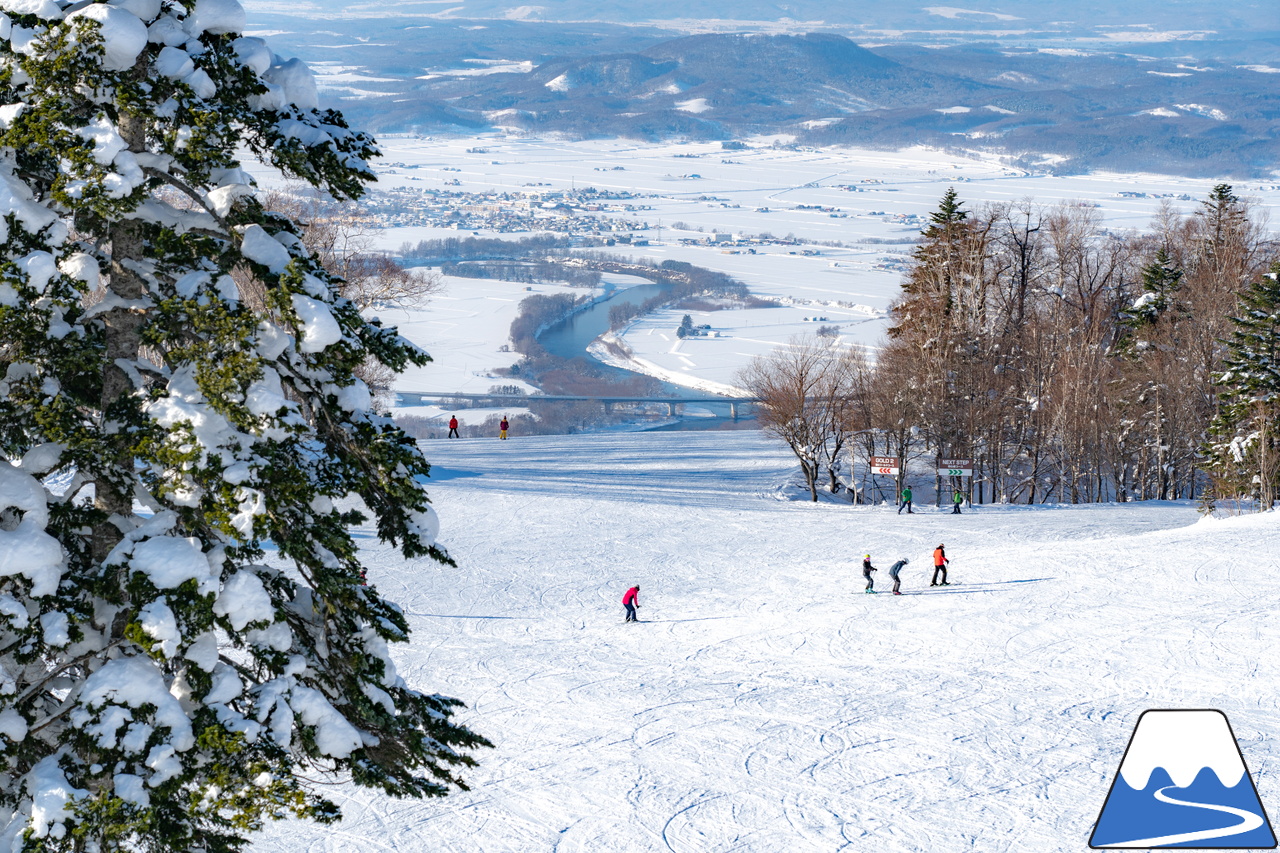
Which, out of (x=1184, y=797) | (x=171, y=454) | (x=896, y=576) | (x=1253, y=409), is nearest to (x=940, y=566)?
(x=896, y=576)

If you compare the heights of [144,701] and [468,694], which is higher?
[144,701]

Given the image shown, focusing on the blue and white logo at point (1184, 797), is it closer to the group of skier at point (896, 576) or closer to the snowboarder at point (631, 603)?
the snowboarder at point (631, 603)

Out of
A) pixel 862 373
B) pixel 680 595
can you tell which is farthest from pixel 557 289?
pixel 680 595

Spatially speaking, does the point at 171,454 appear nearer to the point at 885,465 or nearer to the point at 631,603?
the point at 631,603

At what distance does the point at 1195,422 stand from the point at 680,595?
27714 mm

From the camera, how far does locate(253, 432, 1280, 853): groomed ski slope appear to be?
12320 mm

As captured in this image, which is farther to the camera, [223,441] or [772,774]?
[772,774]

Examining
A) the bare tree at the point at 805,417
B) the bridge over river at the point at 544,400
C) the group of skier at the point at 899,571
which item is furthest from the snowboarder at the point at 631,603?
the bridge over river at the point at 544,400

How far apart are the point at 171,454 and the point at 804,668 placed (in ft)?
45.1

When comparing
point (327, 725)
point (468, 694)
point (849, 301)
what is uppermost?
point (849, 301)

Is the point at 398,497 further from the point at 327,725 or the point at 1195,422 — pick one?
the point at 1195,422

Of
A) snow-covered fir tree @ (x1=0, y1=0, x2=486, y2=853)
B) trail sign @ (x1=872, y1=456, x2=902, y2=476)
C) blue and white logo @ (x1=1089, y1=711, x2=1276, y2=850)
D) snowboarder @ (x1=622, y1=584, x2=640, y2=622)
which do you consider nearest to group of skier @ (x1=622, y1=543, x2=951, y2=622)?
snowboarder @ (x1=622, y1=584, x2=640, y2=622)

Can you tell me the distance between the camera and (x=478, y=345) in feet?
310

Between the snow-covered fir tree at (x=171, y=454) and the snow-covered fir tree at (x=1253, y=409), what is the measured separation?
1177 inches
